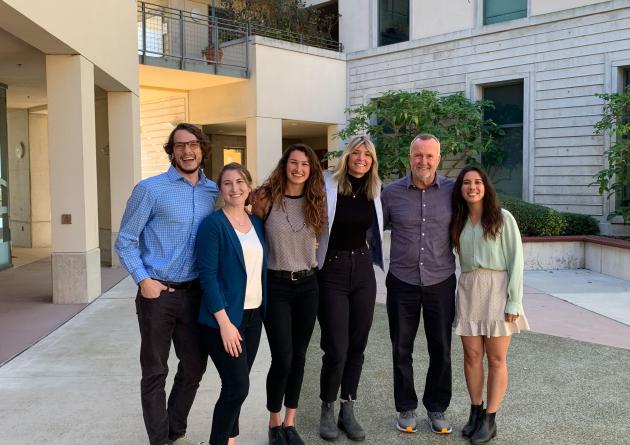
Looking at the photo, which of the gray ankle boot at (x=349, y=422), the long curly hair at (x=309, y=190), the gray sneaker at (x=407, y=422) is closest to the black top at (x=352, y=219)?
the long curly hair at (x=309, y=190)

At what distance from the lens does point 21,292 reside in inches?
326

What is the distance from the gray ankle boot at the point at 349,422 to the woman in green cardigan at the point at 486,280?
0.71 metres

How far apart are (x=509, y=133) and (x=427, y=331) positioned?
11.4 meters

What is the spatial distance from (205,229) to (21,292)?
21.4ft

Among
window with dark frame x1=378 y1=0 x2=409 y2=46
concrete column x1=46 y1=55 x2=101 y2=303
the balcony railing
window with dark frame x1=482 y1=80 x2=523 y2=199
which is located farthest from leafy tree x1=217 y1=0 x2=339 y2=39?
concrete column x1=46 y1=55 x2=101 y2=303

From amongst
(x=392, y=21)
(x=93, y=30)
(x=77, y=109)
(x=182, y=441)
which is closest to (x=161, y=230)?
(x=182, y=441)

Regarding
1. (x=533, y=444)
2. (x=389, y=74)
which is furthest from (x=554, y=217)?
(x=533, y=444)

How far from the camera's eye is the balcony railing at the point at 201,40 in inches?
562

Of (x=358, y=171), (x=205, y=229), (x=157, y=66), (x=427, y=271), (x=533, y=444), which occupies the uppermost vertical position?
(x=157, y=66)

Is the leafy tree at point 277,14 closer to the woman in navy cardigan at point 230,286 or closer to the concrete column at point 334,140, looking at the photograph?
the concrete column at point 334,140

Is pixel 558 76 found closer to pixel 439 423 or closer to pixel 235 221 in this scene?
pixel 439 423

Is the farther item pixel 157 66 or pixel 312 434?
pixel 157 66

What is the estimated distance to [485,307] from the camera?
3502 millimetres

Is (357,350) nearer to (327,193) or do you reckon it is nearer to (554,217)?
(327,193)
